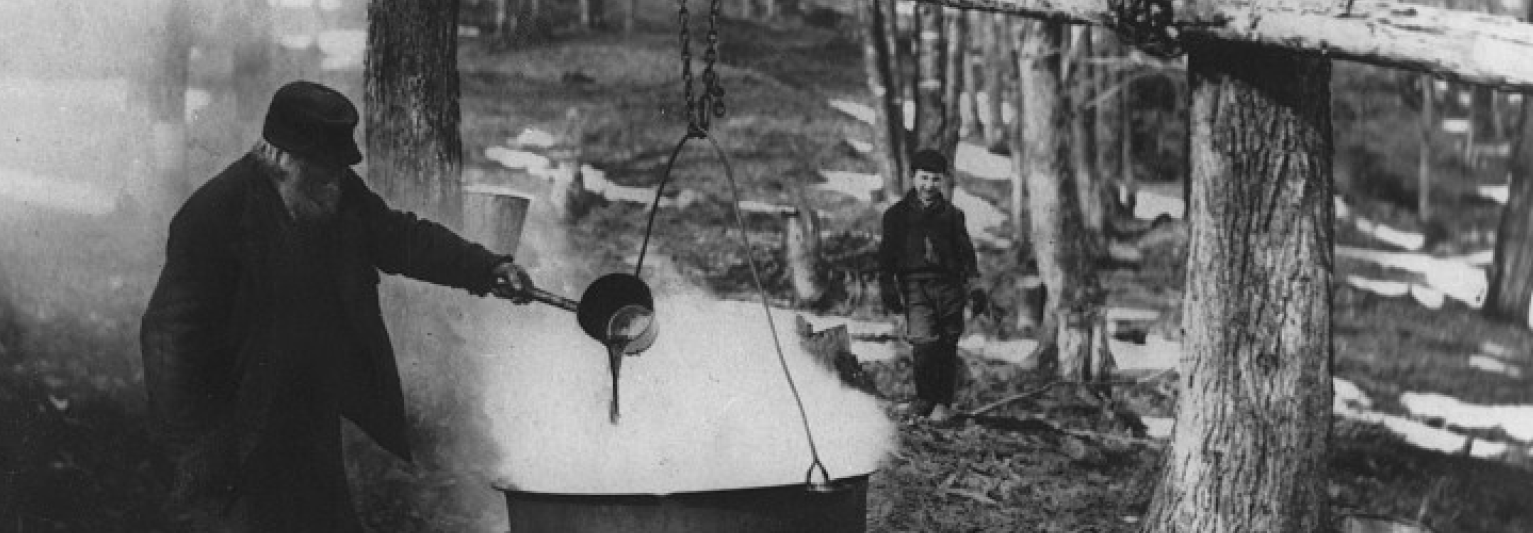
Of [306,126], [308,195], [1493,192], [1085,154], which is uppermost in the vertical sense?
[306,126]

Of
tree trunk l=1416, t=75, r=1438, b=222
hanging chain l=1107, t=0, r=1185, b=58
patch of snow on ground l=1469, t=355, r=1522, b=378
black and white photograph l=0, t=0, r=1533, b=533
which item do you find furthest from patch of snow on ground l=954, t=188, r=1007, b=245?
hanging chain l=1107, t=0, r=1185, b=58

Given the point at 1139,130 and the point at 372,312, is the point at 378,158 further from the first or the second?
the point at 1139,130

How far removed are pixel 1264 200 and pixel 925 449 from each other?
2.65 metres

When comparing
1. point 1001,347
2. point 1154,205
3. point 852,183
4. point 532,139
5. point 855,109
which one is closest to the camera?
point 1001,347

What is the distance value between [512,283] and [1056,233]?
5.46m

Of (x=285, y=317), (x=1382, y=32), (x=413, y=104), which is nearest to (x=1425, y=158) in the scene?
(x=413, y=104)

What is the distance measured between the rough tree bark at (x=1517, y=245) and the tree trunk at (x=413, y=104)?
356 inches

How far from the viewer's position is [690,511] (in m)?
5.35

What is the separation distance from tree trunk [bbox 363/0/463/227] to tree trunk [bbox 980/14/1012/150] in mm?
10218

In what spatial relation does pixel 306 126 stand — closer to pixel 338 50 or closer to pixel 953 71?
pixel 338 50

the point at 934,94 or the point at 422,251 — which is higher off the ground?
the point at 422,251

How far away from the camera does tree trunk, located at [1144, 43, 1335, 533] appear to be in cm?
670

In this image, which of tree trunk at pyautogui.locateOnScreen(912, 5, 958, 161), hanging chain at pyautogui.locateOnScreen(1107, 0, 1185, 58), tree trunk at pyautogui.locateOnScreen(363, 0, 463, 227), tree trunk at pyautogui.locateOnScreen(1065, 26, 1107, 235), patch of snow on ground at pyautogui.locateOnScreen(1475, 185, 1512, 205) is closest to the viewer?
hanging chain at pyautogui.locateOnScreen(1107, 0, 1185, 58)

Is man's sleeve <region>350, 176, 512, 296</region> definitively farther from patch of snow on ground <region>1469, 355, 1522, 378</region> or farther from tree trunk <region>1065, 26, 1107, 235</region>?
patch of snow on ground <region>1469, 355, 1522, 378</region>
